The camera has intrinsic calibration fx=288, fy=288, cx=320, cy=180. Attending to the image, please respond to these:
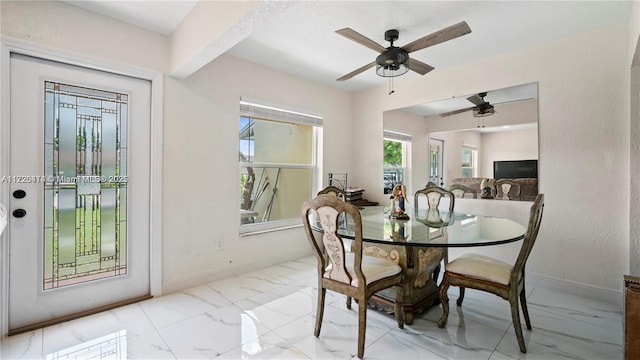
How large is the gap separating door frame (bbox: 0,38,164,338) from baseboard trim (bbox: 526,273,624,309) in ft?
12.0

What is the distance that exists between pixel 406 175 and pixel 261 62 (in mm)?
2419

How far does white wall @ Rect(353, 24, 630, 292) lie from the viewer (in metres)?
2.47

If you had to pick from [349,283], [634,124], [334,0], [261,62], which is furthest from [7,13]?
[634,124]

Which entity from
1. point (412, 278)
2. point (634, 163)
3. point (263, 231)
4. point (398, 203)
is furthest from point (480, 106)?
point (263, 231)

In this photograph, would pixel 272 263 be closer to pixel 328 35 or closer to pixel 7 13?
pixel 328 35

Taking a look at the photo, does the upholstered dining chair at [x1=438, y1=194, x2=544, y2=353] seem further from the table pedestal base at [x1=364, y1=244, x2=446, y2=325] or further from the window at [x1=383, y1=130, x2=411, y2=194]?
the window at [x1=383, y1=130, x2=411, y2=194]

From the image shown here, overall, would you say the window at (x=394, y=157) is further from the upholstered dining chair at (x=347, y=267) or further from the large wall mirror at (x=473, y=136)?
the upholstered dining chair at (x=347, y=267)

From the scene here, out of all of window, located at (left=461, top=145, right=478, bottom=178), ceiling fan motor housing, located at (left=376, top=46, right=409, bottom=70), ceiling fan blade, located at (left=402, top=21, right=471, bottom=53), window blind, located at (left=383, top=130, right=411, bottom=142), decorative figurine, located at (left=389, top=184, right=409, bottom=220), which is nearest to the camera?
ceiling fan blade, located at (left=402, top=21, right=471, bottom=53)

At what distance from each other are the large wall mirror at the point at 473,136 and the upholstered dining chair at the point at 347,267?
1.91 metres

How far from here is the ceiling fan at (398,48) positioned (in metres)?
2.01

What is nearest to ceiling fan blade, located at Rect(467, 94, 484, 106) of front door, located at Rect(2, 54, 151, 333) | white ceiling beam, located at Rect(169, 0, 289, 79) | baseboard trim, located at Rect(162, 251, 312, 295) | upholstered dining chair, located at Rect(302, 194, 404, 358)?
upholstered dining chair, located at Rect(302, 194, 404, 358)

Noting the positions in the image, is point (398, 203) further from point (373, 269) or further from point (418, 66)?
point (418, 66)

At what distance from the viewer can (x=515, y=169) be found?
304 cm

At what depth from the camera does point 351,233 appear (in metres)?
1.90
